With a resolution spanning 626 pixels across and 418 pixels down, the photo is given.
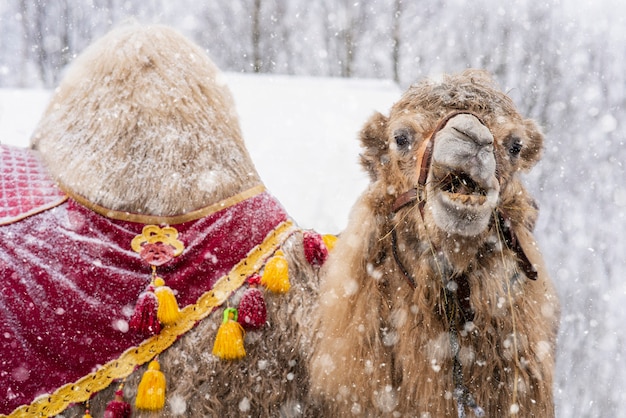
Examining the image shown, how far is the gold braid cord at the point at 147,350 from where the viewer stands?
5.68 feet

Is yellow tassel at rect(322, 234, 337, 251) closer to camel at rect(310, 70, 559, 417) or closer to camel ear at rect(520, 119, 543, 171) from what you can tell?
camel at rect(310, 70, 559, 417)

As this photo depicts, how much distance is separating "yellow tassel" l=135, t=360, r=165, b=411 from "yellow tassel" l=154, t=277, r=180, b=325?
6.9 inches

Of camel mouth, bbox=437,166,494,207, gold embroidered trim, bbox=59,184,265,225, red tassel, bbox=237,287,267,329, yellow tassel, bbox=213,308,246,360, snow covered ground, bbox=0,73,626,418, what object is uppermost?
camel mouth, bbox=437,166,494,207

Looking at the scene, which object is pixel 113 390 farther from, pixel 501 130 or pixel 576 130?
pixel 576 130

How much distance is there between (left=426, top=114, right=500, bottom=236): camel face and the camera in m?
1.45

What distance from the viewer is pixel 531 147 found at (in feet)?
6.31

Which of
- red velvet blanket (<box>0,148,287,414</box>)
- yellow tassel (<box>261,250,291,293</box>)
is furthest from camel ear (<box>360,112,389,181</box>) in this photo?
red velvet blanket (<box>0,148,287,414</box>)

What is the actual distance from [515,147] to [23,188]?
174 cm

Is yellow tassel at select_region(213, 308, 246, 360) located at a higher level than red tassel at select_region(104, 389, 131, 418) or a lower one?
higher

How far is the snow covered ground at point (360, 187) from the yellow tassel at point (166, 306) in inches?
35.3

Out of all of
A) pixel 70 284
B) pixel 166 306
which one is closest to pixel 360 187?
pixel 166 306

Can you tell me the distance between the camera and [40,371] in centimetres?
174

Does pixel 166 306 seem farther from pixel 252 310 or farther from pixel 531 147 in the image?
pixel 531 147

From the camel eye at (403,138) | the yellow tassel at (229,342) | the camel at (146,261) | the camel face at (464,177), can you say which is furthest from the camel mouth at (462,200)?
the yellow tassel at (229,342)
